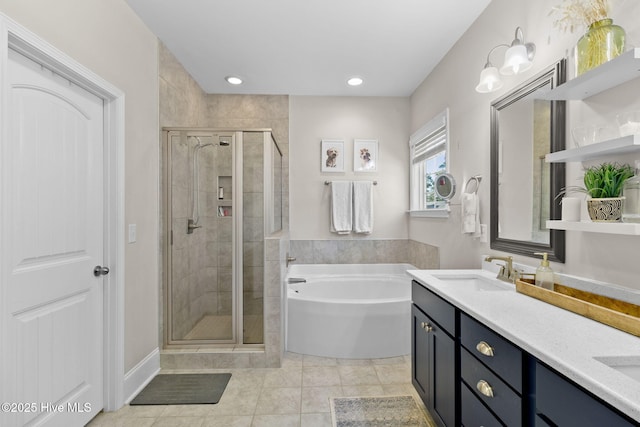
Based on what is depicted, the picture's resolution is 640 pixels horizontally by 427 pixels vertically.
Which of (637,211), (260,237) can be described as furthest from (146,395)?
(637,211)

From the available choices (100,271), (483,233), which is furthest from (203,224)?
(483,233)

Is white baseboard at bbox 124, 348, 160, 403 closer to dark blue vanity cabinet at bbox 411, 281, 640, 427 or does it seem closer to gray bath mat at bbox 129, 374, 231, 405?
gray bath mat at bbox 129, 374, 231, 405

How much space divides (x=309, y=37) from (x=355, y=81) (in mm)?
919

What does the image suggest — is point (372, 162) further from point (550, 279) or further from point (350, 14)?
point (550, 279)

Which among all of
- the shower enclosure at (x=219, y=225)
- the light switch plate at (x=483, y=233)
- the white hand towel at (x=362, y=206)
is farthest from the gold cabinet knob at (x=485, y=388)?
the white hand towel at (x=362, y=206)

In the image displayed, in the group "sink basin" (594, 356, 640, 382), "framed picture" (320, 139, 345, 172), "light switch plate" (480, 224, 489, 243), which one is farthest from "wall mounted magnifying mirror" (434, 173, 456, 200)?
"sink basin" (594, 356, 640, 382)

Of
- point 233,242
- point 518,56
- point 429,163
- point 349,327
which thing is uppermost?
point 518,56

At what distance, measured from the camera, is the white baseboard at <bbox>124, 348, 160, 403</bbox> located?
209 centimetres

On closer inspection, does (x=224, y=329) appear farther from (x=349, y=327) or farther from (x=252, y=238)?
(x=349, y=327)

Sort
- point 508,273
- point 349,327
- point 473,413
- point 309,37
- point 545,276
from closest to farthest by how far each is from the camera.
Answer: point 473,413 < point 545,276 < point 508,273 < point 309,37 < point 349,327

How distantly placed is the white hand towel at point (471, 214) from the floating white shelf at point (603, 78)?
911 millimetres

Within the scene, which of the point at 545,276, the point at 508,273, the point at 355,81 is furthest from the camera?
the point at 355,81

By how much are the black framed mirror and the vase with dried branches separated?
0.25 metres

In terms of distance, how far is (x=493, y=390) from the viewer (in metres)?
1.16
